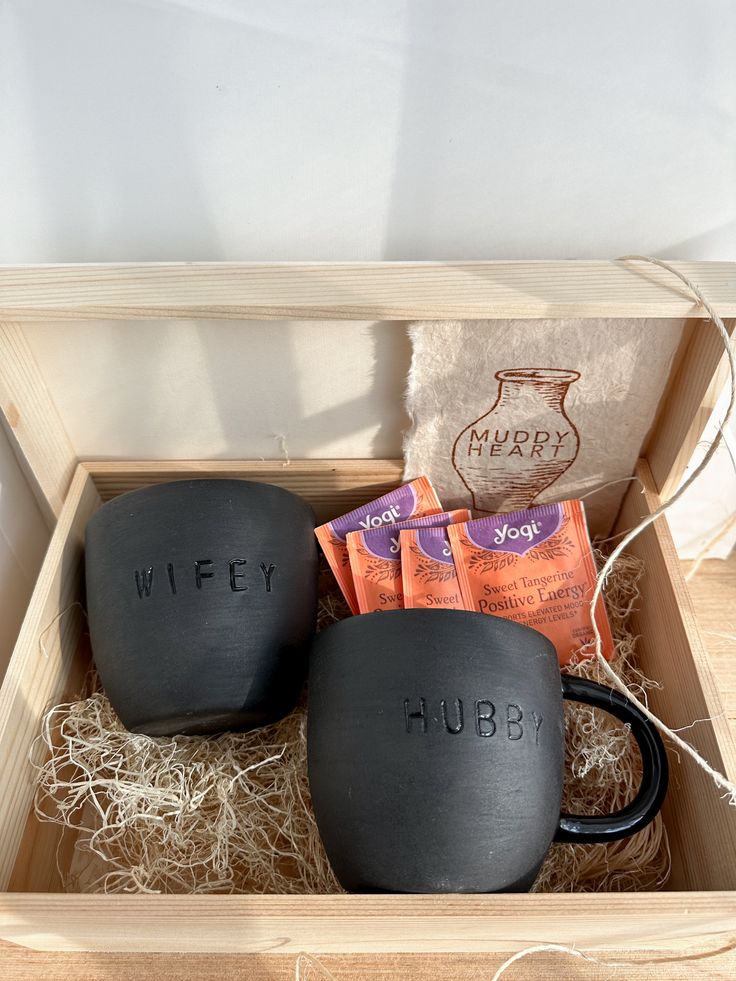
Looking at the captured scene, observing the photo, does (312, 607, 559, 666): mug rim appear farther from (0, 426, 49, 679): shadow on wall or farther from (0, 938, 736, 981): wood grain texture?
(0, 426, 49, 679): shadow on wall

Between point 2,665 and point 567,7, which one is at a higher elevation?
point 567,7

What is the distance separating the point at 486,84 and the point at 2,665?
58 centimetres

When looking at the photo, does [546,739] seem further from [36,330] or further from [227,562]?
[36,330]

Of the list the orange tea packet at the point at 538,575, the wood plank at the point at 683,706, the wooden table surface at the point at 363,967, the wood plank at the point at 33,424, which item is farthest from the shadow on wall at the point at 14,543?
the wood plank at the point at 683,706

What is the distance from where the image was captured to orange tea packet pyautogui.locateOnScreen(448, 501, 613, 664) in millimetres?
637

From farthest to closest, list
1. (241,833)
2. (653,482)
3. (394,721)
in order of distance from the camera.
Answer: (653,482)
(241,833)
(394,721)

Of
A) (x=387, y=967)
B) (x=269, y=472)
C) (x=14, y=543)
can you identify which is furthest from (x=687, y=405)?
(x=14, y=543)

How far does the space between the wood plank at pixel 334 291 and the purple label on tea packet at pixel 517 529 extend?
19 cm

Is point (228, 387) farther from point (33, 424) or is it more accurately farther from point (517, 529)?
point (517, 529)

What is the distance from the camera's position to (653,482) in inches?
26.8

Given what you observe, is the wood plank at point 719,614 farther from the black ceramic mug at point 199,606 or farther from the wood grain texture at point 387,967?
the black ceramic mug at point 199,606

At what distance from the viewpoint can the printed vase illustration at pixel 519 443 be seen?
0.61m

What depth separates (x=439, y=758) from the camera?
1.51 feet

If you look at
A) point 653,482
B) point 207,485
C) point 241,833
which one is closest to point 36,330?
point 207,485
